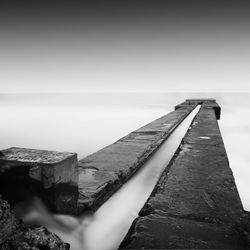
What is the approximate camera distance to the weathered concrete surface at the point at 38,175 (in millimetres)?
1592

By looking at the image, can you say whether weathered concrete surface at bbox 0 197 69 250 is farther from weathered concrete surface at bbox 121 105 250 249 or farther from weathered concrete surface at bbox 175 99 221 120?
weathered concrete surface at bbox 175 99 221 120

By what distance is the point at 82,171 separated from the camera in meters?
2.77

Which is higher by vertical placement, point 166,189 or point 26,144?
point 166,189

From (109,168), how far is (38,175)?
1.36 metres

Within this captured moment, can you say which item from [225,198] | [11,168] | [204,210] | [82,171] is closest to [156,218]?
[204,210]

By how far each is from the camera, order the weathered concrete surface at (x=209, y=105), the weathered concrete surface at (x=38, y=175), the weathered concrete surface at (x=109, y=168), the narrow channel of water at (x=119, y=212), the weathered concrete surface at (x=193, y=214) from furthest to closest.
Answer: the weathered concrete surface at (x=209, y=105), the weathered concrete surface at (x=109, y=168), the narrow channel of water at (x=119, y=212), the weathered concrete surface at (x=38, y=175), the weathered concrete surface at (x=193, y=214)

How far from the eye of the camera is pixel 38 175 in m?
1.59

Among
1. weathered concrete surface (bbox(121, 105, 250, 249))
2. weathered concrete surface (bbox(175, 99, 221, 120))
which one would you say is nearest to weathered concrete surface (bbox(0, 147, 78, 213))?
weathered concrete surface (bbox(121, 105, 250, 249))

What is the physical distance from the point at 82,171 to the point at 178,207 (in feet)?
4.08

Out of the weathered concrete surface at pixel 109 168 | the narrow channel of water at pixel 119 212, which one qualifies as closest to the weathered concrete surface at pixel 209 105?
the weathered concrete surface at pixel 109 168

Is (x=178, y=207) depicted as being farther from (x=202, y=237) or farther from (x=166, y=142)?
(x=166, y=142)

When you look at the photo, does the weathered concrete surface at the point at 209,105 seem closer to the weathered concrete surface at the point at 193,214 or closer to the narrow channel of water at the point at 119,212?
the narrow channel of water at the point at 119,212

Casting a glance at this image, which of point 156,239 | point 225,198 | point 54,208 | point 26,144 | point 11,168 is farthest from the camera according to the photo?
point 26,144

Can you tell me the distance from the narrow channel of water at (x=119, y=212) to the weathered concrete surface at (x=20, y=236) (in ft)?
1.69
